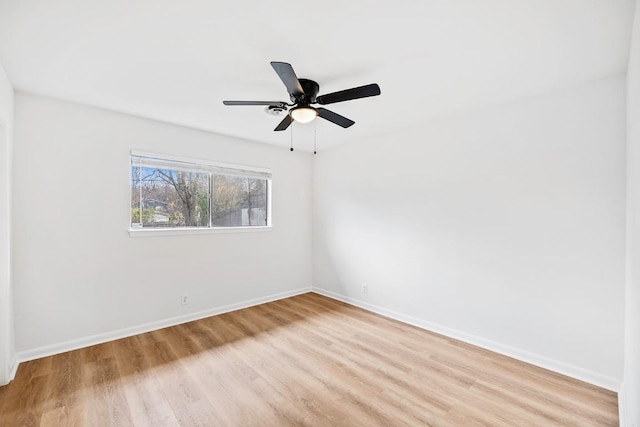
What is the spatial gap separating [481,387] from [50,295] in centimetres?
382

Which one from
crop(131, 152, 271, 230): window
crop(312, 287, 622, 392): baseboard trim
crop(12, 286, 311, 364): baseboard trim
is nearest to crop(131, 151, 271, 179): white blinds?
crop(131, 152, 271, 230): window

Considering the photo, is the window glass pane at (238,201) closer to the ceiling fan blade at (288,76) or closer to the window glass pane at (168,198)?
the window glass pane at (168,198)

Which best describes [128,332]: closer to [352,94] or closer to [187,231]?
[187,231]

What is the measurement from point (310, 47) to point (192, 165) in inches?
92.6

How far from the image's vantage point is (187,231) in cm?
350

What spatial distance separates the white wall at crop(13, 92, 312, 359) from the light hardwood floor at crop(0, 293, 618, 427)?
0.30 metres

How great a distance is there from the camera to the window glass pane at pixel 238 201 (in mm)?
3867

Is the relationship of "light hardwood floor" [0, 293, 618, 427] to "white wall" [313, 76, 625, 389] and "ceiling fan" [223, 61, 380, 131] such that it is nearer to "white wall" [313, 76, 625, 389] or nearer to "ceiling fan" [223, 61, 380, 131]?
"white wall" [313, 76, 625, 389]

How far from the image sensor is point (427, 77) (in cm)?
223

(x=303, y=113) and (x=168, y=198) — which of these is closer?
(x=303, y=113)

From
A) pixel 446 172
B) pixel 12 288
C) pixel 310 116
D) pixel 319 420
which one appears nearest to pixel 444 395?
pixel 319 420

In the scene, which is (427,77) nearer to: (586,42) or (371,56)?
(371,56)

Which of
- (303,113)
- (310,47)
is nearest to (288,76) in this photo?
(310,47)

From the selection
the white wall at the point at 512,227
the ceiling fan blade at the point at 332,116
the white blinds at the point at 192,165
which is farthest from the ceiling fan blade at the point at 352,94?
the white blinds at the point at 192,165
